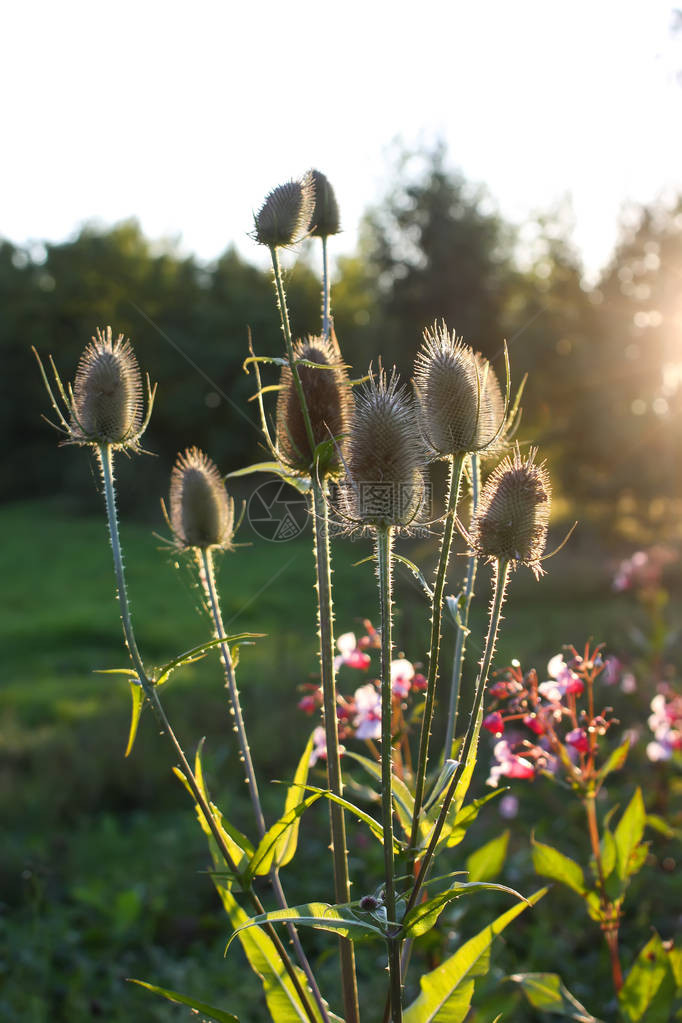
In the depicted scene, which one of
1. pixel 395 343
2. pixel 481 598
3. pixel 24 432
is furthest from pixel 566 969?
pixel 24 432

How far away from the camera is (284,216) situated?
5.63 feet

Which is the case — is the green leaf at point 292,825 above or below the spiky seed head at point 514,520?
below

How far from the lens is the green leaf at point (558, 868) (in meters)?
2.31

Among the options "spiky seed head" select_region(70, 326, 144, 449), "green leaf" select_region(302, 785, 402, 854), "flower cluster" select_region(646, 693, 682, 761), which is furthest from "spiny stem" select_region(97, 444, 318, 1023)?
"flower cluster" select_region(646, 693, 682, 761)

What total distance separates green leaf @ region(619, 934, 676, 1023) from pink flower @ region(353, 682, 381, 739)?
101 cm

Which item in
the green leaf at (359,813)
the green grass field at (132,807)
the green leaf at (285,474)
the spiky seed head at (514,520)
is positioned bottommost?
the green grass field at (132,807)

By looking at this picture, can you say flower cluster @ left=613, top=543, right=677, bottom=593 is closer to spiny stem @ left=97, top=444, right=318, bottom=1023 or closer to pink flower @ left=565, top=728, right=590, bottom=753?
pink flower @ left=565, top=728, right=590, bottom=753

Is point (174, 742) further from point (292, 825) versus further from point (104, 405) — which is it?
point (104, 405)

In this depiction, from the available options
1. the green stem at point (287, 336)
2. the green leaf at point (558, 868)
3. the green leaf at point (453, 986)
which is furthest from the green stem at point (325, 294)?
the green leaf at point (558, 868)

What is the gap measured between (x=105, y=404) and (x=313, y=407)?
18.8 inches

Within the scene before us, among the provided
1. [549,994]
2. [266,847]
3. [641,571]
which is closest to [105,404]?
[266,847]

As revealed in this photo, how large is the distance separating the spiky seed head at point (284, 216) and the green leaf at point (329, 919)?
1346mm

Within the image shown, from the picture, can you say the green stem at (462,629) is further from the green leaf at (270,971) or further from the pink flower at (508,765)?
the green leaf at (270,971)

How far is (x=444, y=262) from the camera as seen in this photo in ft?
64.4
